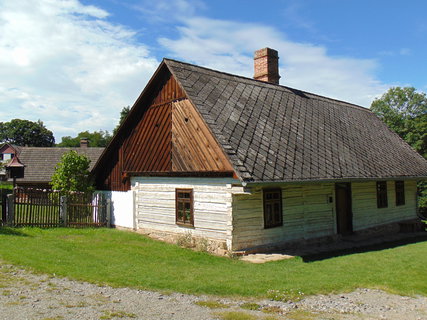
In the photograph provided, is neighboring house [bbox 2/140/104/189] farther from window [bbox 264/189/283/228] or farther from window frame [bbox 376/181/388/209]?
window [bbox 264/189/283/228]

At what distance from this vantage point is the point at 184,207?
42.3 feet

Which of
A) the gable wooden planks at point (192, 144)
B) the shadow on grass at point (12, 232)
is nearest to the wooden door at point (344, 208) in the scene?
the gable wooden planks at point (192, 144)

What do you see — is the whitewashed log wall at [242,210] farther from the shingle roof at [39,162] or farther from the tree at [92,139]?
the tree at [92,139]

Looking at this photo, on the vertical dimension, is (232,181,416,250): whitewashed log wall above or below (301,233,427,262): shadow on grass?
above

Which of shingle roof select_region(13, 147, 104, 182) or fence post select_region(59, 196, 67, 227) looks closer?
fence post select_region(59, 196, 67, 227)

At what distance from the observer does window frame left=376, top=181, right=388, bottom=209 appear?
54.6ft

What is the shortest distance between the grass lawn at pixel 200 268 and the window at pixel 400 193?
5610mm

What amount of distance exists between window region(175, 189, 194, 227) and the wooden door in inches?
218

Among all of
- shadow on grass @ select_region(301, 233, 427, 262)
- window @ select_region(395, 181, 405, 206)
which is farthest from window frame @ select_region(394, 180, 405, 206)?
shadow on grass @ select_region(301, 233, 427, 262)

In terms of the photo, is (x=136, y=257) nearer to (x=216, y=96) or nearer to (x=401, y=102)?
(x=216, y=96)

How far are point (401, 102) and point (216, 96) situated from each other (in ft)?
108

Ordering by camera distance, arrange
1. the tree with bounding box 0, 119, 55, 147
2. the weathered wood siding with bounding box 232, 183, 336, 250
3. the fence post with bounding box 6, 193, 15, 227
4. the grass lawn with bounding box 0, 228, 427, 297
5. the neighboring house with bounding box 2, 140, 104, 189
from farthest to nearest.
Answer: the tree with bounding box 0, 119, 55, 147, the neighboring house with bounding box 2, 140, 104, 189, the fence post with bounding box 6, 193, 15, 227, the weathered wood siding with bounding box 232, 183, 336, 250, the grass lawn with bounding box 0, 228, 427, 297

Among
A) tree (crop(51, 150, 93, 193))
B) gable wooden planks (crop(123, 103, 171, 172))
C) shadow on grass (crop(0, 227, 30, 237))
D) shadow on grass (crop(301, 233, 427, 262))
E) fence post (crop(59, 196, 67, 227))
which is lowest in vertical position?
shadow on grass (crop(301, 233, 427, 262))

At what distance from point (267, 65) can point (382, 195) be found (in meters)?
8.20
